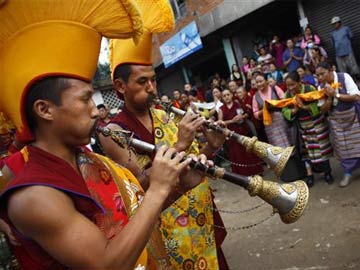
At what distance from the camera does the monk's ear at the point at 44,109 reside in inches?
58.5

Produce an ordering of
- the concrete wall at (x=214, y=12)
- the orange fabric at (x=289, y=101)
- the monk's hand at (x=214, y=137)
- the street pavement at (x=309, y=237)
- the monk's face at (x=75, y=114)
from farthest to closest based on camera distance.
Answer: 1. the concrete wall at (x=214, y=12)
2. the orange fabric at (x=289, y=101)
3. the street pavement at (x=309, y=237)
4. the monk's hand at (x=214, y=137)
5. the monk's face at (x=75, y=114)

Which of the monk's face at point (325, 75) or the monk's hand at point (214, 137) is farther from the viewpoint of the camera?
the monk's face at point (325, 75)

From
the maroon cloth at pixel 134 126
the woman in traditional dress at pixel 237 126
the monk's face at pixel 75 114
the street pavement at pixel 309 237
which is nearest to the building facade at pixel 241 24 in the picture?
the woman in traditional dress at pixel 237 126

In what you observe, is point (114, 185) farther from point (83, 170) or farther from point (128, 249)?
point (128, 249)

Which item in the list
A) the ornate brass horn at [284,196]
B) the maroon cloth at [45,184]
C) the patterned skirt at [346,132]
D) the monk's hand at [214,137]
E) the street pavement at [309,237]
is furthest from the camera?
the patterned skirt at [346,132]

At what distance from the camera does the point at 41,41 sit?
1.47 m

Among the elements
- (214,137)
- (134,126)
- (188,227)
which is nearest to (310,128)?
(214,137)

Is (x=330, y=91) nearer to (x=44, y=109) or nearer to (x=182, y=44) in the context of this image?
(x=44, y=109)

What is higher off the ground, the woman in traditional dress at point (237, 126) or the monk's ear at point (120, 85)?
the monk's ear at point (120, 85)

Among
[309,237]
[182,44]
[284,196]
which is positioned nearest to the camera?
[284,196]

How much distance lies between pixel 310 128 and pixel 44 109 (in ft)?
16.5

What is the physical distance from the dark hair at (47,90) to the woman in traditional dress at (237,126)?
616cm

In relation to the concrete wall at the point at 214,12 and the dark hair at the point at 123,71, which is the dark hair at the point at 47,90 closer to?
the dark hair at the point at 123,71

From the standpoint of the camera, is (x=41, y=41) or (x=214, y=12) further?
(x=214, y=12)
